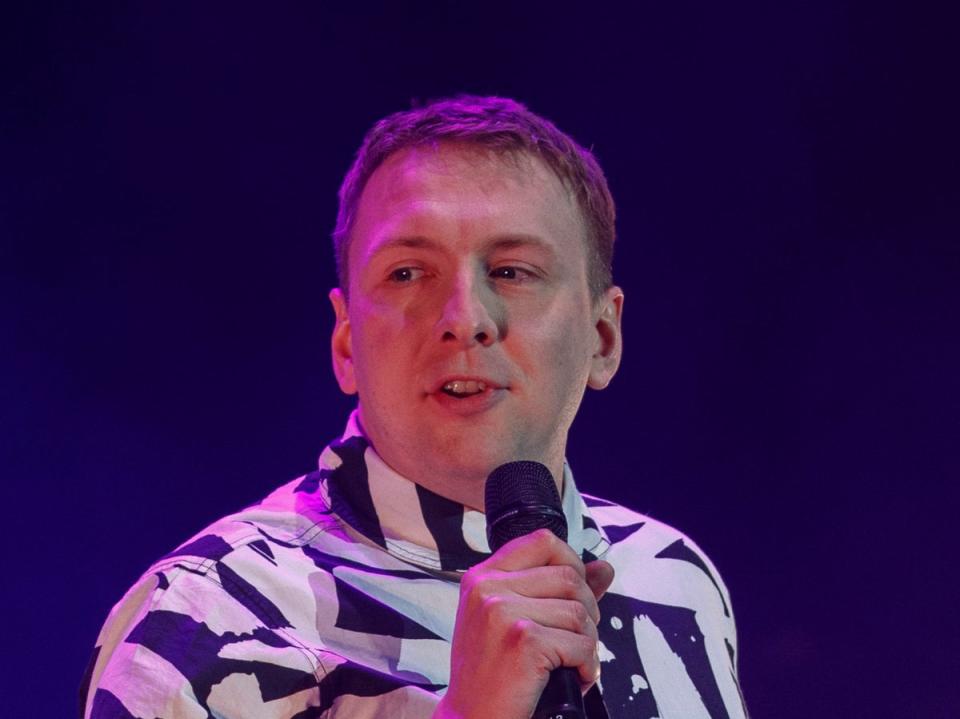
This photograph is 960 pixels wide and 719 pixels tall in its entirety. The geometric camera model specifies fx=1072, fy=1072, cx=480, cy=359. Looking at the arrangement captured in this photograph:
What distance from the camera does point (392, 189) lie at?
5.31 ft

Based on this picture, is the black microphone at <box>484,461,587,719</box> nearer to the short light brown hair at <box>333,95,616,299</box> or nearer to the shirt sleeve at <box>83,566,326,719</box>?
the shirt sleeve at <box>83,566,326,719</box>

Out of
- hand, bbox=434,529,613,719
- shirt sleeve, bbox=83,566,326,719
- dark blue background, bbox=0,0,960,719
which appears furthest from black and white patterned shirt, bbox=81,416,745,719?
dark blue background, bbox=0,0,960,719

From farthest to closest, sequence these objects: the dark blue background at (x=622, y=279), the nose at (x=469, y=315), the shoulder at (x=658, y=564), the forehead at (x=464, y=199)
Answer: the dark blue background at (x=622, y=279), the shoulder at (x=658, y=564), the forehead at (x=464, y=199), the nose at (x=469, y=315)

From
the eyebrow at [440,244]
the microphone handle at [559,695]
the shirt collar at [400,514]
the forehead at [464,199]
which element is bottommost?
the microphone handle at [559,695]

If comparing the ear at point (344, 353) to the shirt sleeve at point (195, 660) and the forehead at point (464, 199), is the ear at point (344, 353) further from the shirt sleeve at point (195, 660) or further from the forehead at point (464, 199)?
the shirt sleeve at point (195, 660)

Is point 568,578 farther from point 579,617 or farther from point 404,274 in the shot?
point 404,274

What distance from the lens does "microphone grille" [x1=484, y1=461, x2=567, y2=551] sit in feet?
3.65

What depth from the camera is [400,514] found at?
4.86ft

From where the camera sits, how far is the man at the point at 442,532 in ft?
3.84

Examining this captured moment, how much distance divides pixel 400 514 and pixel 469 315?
29cm

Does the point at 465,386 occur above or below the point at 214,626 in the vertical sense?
above

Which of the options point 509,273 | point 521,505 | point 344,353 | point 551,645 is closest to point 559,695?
point 551,645

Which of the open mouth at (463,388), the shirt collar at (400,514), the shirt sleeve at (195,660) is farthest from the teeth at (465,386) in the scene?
the shirt sleeve at (195,660)

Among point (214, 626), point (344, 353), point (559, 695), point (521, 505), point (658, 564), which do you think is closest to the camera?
point (559, 695)
